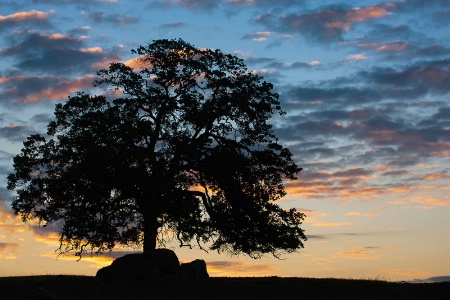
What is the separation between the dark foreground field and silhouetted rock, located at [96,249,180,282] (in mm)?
1401

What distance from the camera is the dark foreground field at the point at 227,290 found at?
35594 millimetres

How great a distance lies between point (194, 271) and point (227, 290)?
5.36m

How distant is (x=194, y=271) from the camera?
1697 inches

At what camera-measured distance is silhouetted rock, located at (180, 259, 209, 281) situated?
1690 inches

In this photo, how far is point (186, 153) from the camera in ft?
148

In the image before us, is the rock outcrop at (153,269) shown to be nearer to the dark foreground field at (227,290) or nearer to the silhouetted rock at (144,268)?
the silhouetted rock at (144,268)

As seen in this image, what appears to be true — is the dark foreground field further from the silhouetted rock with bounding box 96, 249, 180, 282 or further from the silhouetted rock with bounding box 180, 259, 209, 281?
the silhouetted rock with bounding box 180, 259, 209, 281

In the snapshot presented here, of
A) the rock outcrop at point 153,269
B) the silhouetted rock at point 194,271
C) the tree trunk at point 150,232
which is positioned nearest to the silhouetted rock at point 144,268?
the rock outcrop at point 153,269

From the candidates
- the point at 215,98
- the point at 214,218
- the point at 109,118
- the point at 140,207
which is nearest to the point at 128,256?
the point at 140,207

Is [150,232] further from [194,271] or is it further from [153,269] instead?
[194,271]

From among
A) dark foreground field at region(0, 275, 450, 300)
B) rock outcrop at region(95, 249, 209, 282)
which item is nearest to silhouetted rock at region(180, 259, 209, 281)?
rock outcrop at region(95, 249, 209, 282)

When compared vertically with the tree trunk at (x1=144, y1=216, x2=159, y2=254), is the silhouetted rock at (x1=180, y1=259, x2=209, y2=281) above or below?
below

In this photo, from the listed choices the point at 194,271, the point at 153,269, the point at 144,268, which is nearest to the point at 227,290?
the point at 194,271

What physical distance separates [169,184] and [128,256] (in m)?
5.94
